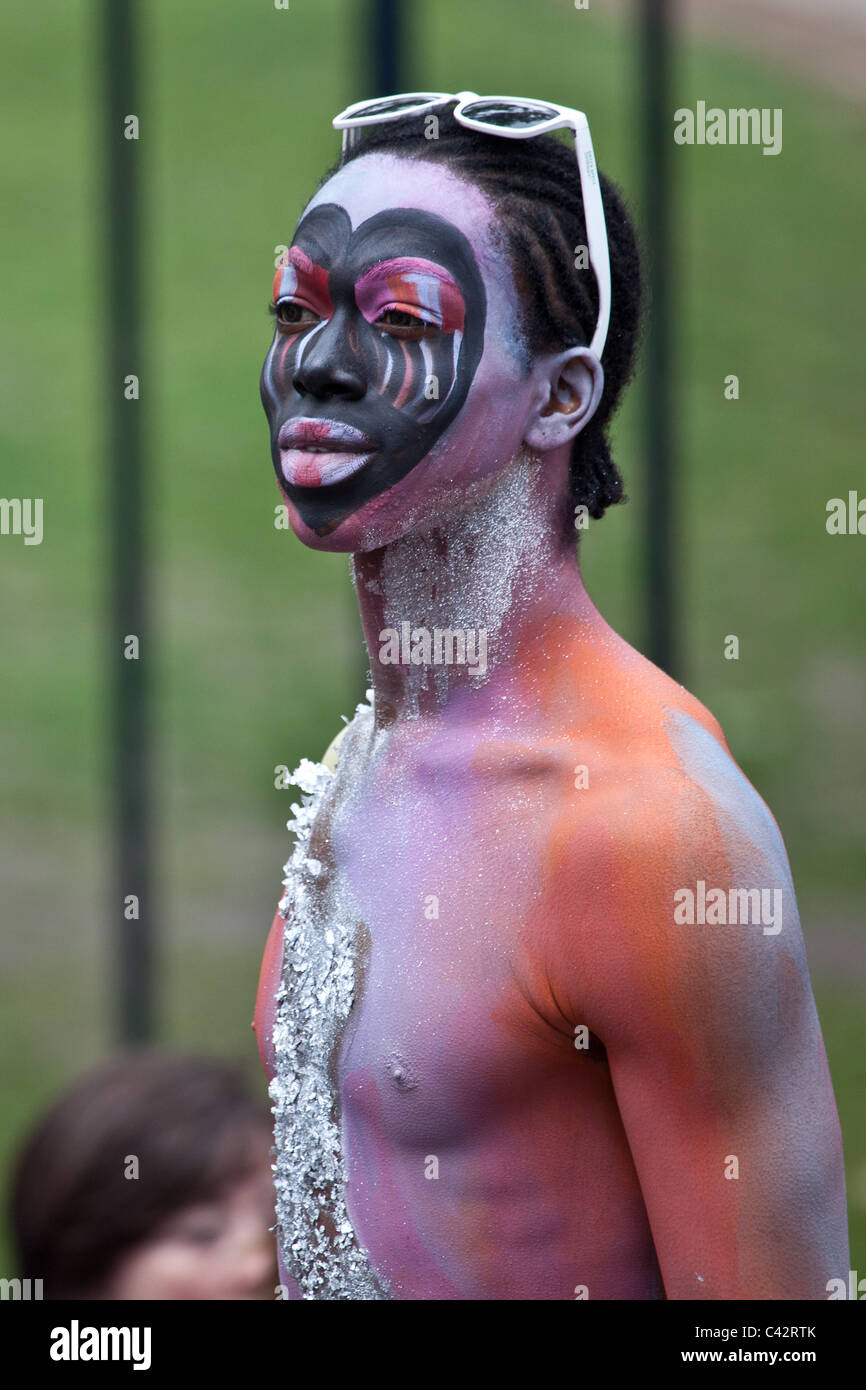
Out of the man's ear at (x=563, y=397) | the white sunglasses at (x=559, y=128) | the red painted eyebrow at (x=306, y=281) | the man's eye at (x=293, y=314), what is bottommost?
the man's ear at (x=563, y=397)

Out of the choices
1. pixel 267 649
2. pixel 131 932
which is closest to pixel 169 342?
pixel 267 649

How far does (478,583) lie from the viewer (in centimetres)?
248

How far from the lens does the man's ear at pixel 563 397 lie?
2.47 meters

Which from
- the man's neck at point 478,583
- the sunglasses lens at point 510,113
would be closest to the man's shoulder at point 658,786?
the man's neck at point 478,583

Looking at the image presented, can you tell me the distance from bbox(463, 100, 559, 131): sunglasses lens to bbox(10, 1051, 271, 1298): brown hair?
1509mm

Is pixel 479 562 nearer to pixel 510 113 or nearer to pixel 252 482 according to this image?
pixel 510 113

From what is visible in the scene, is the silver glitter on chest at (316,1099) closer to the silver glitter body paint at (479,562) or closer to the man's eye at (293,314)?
the silver glitter body paint at (479,562)

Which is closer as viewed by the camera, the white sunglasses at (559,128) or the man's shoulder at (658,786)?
the man's shoulder at (658,786)

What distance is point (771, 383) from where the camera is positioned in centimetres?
1269

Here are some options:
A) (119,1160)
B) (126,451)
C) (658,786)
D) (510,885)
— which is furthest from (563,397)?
(126,451)

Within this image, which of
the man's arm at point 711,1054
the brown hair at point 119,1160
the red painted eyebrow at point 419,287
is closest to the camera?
the man's arm at point 711,1054

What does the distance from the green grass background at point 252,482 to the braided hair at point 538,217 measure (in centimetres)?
528

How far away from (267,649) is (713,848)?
32.7 ft

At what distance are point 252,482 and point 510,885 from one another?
37.6ft
